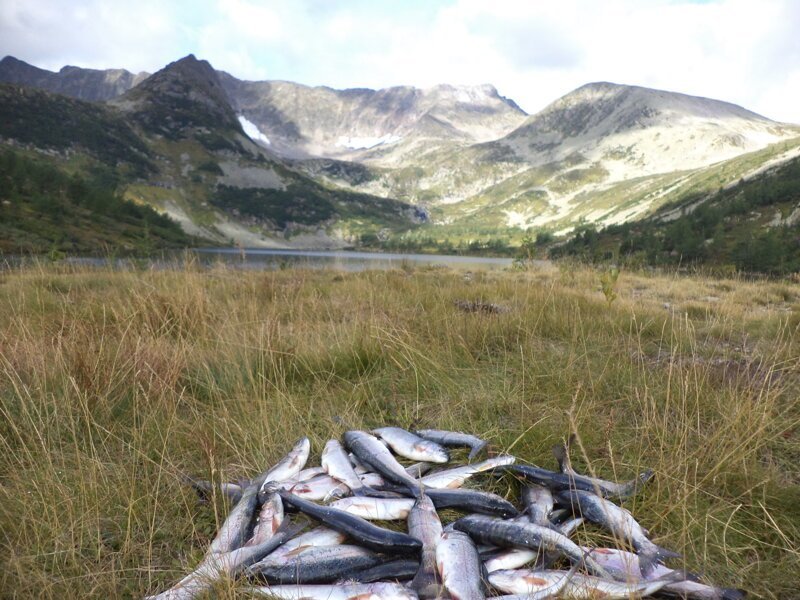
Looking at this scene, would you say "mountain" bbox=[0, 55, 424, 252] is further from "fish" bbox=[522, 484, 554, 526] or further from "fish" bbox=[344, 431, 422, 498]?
"fish" bbox=[522, 484, 554, 526]

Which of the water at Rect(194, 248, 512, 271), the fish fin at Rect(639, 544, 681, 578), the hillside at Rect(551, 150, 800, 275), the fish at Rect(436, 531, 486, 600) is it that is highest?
the hillside at Rect(551, 150, 800, 275)

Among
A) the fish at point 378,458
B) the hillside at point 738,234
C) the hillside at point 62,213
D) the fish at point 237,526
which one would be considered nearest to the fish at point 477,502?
the fish at point 378,458

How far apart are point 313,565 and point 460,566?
523 millimetres

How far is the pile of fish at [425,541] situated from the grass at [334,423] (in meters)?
0.14

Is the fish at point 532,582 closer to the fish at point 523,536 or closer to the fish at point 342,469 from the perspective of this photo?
the fish at point 523,536

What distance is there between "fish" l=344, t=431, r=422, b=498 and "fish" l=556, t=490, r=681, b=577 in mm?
706

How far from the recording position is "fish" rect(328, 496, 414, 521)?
1.83 m

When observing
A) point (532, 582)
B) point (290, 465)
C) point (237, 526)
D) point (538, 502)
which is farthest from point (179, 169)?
point (532, 582)

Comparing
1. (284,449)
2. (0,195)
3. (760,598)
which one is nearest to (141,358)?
(284,449)

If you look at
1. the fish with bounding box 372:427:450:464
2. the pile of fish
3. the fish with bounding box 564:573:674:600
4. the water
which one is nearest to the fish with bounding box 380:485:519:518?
the pile of fish

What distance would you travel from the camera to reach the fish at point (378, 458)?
6.57ft

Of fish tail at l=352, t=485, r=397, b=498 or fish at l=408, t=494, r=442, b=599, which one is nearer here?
fish at l=408, t=494, r=442, b=599

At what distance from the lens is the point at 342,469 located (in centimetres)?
211

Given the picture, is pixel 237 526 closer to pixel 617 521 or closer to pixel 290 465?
pixel 290 465
